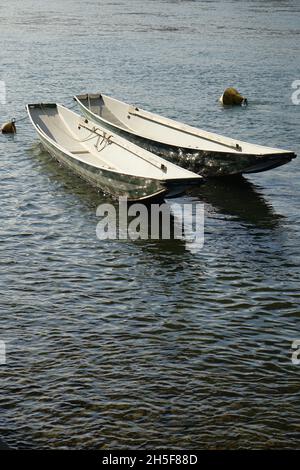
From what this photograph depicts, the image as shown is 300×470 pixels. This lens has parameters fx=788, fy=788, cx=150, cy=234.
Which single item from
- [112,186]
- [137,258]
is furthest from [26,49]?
[137,258]

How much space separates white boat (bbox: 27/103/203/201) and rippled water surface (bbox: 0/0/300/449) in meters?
0.95

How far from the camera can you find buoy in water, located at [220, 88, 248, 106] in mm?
42312

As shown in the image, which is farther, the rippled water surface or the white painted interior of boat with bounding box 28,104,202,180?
the white painted interior of boat with bounding box 28,104,202,180

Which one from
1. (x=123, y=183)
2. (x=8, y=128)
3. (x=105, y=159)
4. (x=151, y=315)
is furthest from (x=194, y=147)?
(x=8, y=128)

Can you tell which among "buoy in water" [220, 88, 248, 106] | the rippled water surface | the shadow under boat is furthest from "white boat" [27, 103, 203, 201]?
"buoy in water" [220, 88, 248, 106]

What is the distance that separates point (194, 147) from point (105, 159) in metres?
3.56

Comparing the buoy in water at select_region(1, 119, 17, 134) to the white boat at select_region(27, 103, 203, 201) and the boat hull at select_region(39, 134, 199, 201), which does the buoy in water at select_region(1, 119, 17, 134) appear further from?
the boat hull at select_region(39, 134, 199, 201)

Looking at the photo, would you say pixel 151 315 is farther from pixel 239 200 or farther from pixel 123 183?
pixel 239 200

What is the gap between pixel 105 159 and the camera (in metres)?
30.2

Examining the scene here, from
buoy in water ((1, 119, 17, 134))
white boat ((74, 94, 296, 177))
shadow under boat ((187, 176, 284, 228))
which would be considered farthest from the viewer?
buoy in water ((1, 119, 17, 134))

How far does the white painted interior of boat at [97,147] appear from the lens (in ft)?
84.3

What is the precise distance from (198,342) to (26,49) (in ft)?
164

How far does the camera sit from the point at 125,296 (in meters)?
20.2

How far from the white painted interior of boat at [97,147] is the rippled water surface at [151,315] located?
4.19 feet
